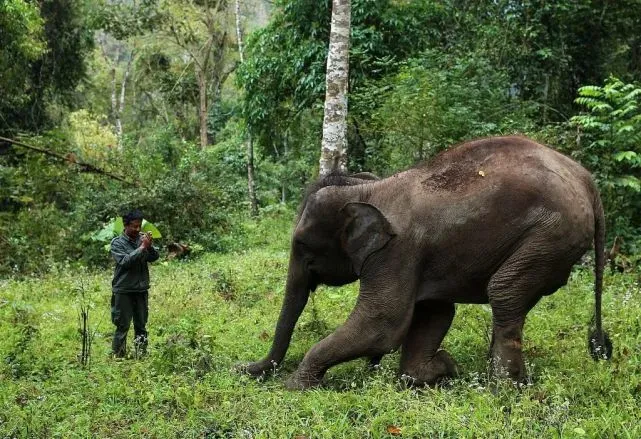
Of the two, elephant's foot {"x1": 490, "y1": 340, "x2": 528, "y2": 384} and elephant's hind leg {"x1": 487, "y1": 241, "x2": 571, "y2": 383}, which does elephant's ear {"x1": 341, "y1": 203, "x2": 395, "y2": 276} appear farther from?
elephant's foot {"x1": 490, "y1": 340, "x2": 528, "y2": 384}

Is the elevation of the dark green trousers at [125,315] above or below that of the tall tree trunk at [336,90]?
below

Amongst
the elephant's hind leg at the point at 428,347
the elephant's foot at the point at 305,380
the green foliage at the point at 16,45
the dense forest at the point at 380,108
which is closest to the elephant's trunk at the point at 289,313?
the elephant's foot at the point at 305,380

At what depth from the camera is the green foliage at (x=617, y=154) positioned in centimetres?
912

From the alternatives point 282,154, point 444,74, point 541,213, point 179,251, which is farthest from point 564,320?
point 282,154

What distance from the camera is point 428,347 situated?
18.4 ft

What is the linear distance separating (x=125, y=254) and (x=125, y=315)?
1.84ft

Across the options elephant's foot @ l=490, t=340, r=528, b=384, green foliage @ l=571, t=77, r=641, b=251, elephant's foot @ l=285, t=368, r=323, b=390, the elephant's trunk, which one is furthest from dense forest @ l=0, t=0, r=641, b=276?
elephant's foot @ l=285, t=368, r=323, b=390

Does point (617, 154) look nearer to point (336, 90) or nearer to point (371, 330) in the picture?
point (336, 90)

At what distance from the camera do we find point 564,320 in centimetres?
696

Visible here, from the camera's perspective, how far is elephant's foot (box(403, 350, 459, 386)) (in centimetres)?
548

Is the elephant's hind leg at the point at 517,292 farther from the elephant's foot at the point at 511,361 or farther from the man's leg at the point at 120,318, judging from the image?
the man's leg at the point at 120,318

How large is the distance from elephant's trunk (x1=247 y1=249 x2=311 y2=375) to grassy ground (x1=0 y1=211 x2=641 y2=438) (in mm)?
171

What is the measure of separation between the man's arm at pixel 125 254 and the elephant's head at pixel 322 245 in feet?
4.31

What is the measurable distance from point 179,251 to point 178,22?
17082 mm
